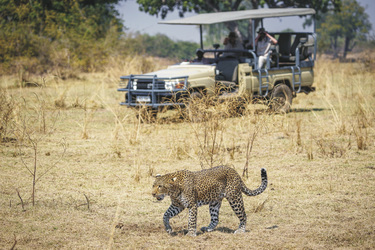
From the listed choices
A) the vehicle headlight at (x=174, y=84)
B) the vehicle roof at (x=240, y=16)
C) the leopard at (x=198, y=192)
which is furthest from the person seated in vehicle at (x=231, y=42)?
the leopard at (x=198, y=192)

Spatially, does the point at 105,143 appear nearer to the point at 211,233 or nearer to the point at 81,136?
the point at 81,136

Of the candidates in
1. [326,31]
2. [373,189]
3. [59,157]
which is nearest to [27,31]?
[59,157]

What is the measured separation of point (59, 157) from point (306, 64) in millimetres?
7840

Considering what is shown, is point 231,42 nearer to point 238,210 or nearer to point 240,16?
point 240,16

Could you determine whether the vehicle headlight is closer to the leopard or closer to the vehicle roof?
the vehicle roof

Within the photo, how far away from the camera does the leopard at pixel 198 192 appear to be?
475 cm

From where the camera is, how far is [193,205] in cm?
481

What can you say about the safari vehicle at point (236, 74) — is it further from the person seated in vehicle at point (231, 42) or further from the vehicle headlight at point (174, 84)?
the person seated in vehicle at point (231, 42)

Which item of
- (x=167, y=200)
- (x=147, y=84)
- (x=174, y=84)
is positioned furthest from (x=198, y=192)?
(x=147, y=84)

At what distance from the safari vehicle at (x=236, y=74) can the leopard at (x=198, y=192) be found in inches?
227

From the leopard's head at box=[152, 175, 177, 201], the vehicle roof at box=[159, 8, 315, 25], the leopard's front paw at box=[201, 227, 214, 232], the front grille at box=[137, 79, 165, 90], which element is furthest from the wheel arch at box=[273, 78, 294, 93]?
the leopard's head at box=[152, 175, 177, 201]

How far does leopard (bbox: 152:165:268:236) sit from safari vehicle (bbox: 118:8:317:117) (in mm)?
5760

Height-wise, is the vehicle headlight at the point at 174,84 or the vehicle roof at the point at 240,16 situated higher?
the vehicle roof at the point at 240,16

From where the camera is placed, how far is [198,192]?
487 centimetres
